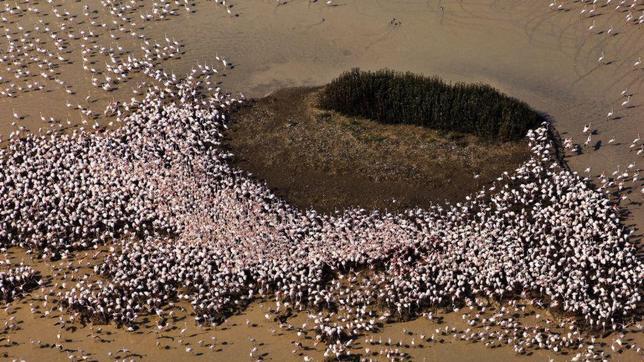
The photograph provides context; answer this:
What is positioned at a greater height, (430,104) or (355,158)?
(430,104)

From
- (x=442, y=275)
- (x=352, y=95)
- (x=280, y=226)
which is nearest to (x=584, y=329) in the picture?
(x=442, y=275)

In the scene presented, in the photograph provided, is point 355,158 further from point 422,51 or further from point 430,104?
point 422,51

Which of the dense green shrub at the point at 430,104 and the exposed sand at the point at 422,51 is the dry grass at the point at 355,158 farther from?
the exposed sand at the point at 422,51

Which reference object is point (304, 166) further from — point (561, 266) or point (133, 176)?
point (561, 266)

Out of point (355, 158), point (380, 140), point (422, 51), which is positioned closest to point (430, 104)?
point (380, 140)

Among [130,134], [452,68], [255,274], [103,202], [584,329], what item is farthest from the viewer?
[452,68]

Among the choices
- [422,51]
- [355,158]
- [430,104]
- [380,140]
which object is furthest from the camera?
[422,51]

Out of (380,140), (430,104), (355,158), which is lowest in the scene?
(355,158)

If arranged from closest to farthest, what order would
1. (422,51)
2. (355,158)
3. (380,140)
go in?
(355,158) < (380,140) < (422,51)

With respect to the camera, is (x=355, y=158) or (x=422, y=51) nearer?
(x=355, y=158)
